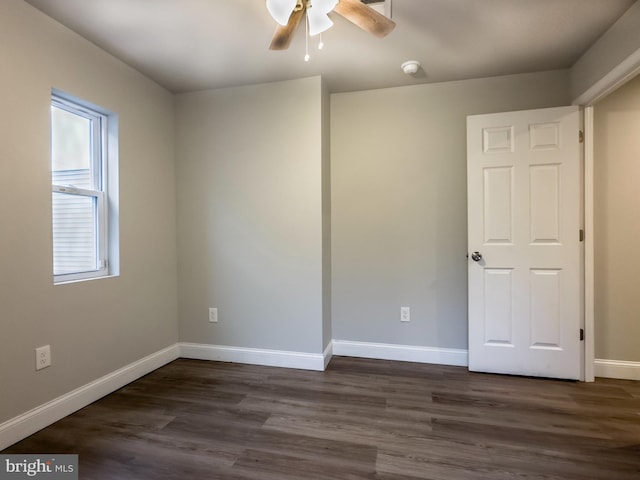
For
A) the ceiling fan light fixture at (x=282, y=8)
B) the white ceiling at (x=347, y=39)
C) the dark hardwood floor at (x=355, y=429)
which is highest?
the white ceiling at (x=347, y=39)

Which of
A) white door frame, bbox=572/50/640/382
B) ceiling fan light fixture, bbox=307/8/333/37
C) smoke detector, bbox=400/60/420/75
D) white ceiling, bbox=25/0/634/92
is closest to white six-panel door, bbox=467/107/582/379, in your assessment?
white door frame, bbox=572/50/640/382

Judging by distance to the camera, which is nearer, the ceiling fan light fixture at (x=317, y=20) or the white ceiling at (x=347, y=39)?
the ceiling fan light fixture at (x=317, y=20)

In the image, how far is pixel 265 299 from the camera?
2832mm

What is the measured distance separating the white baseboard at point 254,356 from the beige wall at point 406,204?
0.40 m

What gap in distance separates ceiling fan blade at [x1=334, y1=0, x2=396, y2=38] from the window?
183cm

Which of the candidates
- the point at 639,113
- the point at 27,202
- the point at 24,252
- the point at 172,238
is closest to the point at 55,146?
the point at 27,202

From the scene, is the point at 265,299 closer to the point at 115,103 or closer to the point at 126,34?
the point at 115,103

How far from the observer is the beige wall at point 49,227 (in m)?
1.75

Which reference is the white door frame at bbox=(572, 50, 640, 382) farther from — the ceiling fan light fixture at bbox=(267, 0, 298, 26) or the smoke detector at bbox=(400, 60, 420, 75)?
the ceiling fan light fixture at bbox=(267, 0, 298, 26)

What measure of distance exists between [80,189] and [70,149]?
274 mm

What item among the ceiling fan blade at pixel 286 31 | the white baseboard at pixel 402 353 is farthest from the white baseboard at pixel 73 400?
the ceiling fan blade at pixel 286 31

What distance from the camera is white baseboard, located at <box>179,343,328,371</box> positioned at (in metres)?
2.72

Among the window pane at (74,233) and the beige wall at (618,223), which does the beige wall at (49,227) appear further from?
the beige wall at (618,223)

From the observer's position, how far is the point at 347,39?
2.14m
